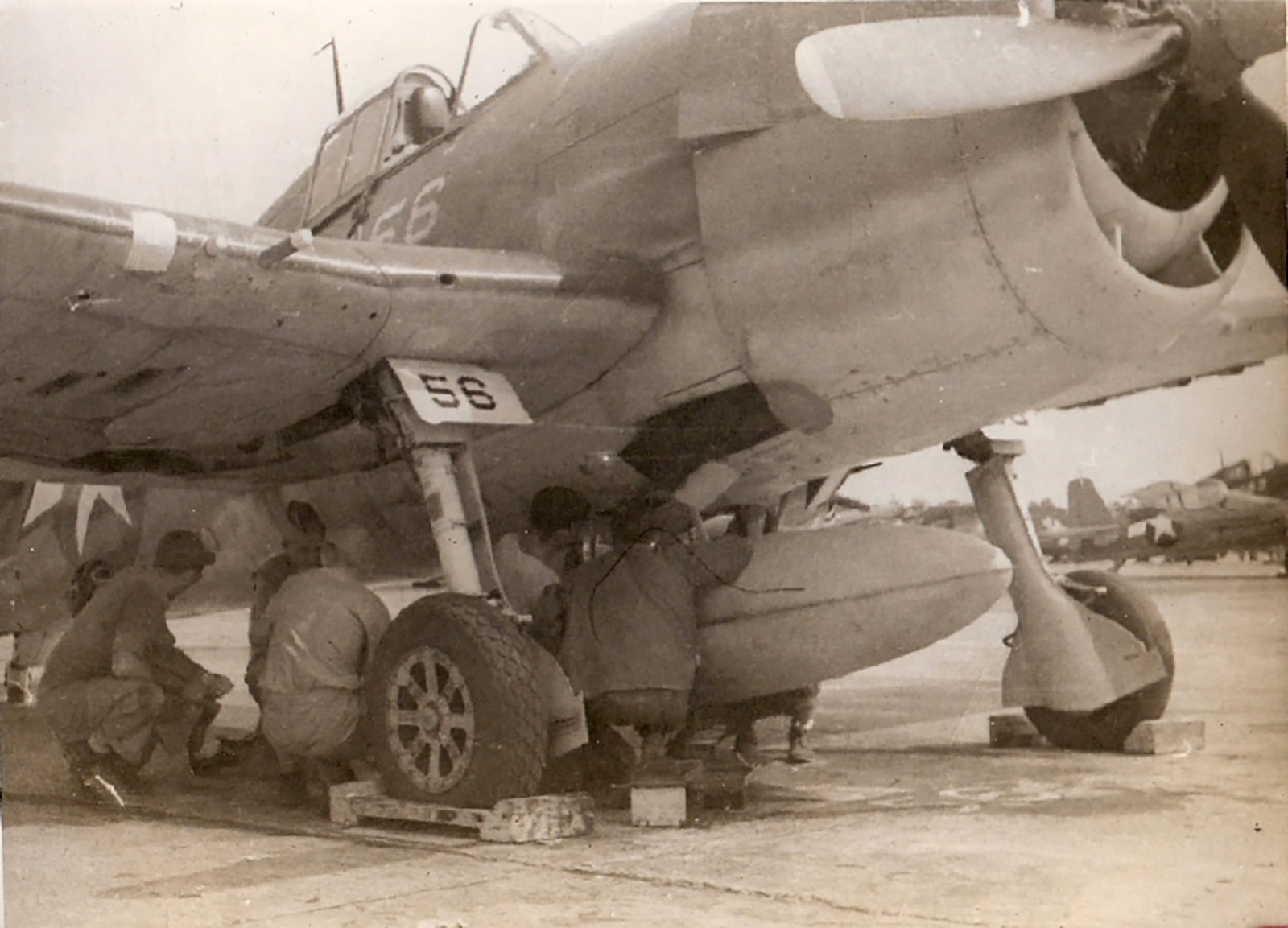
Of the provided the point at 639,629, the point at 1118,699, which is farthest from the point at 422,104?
the point at 1118,699

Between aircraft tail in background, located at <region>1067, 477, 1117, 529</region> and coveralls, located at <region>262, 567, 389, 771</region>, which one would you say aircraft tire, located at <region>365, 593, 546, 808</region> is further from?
aircraft tail in background, located at <region>1067, 477, 1117, 529</region>

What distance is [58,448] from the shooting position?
5.25 metres

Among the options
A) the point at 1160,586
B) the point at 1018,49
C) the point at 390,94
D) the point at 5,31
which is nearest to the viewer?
the point at 1018,49

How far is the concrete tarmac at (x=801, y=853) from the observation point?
312cm

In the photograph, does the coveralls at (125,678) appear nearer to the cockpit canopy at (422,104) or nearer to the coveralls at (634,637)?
the coveralls at (634,637)

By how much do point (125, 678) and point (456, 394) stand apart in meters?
2.04

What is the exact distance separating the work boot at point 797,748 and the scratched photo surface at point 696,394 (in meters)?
0.06

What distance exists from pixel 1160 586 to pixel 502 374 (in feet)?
12.6

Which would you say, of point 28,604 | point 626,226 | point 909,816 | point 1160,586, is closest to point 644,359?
point 626,226

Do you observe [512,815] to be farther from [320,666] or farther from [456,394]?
[456,394]

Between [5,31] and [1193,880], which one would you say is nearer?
[1193,880]

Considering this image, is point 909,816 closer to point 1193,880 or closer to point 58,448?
point 1193,880

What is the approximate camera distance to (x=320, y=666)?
4465mm

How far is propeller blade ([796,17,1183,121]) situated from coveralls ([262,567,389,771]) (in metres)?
2.37
